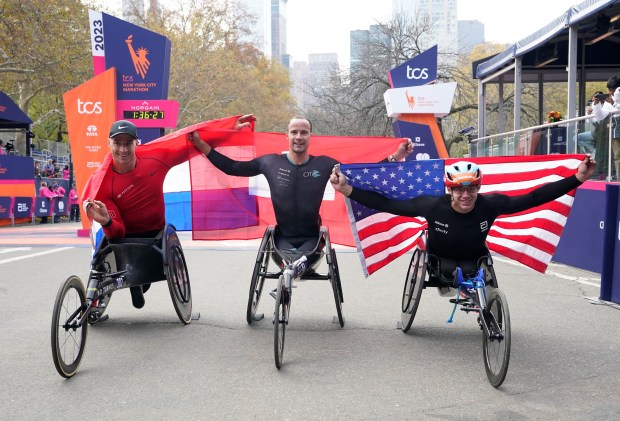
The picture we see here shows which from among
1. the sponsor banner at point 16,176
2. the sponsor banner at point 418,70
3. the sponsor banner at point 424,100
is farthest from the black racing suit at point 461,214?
the sponsor banner at point 16,176

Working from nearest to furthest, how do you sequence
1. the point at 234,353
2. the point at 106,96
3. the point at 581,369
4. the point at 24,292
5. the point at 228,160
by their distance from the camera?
the point at 581,369, the point at 234,353, the point at 228,160, the point at 24,292, the point at 106,96

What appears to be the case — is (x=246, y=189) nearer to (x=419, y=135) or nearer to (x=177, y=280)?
(x=177, y=280)

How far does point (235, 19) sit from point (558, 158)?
5647 cm

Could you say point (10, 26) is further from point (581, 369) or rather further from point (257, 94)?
point (257, 94)

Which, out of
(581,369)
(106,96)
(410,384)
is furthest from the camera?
(106,96)

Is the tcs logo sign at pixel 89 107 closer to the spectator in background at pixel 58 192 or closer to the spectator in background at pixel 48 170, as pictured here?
the spectator in background at pixel 58 192

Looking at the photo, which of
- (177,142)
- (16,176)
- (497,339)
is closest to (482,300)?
(497,339)

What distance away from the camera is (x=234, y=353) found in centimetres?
652

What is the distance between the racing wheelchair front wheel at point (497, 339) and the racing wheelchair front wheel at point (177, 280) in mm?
3033

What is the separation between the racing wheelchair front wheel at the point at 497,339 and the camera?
5344mm

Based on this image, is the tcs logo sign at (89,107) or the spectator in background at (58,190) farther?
the spectator in background at (58,190)

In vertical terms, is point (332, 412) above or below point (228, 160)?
below

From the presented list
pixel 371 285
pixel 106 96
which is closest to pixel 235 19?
pixel 106 96

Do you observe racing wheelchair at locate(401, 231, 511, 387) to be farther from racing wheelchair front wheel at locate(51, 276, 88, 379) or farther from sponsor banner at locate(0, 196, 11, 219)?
sponsor banner at locate(0, 196, 11, 219)
